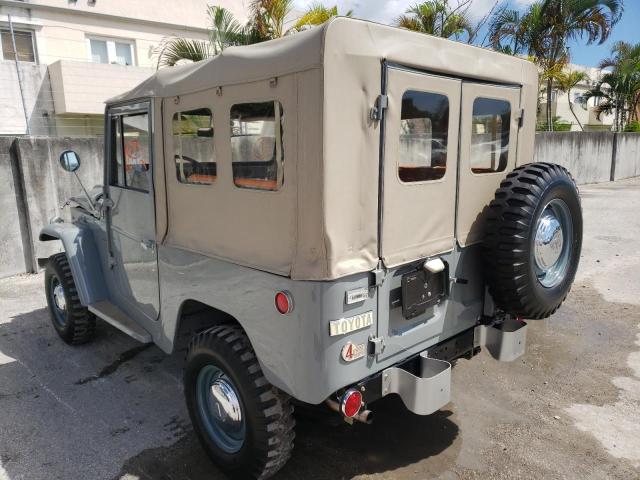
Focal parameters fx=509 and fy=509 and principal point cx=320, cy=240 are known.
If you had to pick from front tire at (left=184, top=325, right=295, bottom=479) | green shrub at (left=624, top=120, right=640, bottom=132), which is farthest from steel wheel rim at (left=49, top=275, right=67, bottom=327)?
green shrub at (left=624, top=120, right=640, bottom=132)

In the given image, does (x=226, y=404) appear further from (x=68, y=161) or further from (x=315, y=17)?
(x=315, y=17)

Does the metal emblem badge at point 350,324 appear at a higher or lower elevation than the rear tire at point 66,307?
higher

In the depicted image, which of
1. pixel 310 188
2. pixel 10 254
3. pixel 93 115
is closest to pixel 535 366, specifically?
pixel 310 188

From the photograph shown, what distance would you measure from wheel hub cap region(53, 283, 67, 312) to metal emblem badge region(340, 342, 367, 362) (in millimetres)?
3322

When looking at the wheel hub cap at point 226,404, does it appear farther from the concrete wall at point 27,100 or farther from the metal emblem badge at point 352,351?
the concrete wall at point 27,100

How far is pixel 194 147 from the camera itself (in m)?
3.02

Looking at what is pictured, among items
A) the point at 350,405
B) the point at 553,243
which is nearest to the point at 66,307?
the point at 350,405

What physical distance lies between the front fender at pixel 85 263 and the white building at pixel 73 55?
8.57 m

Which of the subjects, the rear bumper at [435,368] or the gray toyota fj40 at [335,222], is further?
the rear bumper at [435,368]

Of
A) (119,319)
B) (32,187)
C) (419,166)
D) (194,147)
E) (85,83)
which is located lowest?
(119,319)

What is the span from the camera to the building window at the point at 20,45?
12836 millimetres

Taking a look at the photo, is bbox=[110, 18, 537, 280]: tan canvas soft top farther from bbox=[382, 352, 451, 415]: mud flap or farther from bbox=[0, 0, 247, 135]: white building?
bbox=[0, 0, 247, 135]: white building

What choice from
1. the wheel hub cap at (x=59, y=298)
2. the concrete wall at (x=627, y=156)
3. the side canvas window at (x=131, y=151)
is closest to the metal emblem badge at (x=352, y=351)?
the side canvas window at (x=131, y=151)

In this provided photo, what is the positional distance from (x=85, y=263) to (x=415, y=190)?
3.03 meters
